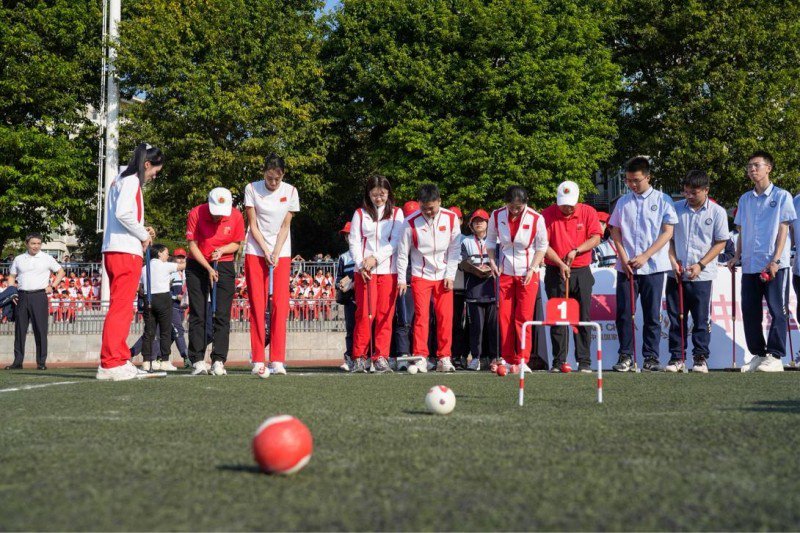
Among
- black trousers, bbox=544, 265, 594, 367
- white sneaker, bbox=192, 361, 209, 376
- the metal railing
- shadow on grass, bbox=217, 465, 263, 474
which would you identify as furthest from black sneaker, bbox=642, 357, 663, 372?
the metal railing

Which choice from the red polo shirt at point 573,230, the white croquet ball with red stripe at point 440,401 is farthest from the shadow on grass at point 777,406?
the red polo shirt at point 573,230

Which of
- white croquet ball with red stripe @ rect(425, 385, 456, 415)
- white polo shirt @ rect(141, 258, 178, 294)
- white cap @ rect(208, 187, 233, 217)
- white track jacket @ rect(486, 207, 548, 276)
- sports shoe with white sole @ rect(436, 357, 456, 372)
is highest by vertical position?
white cap @ rect(208, 187, 233, 217)

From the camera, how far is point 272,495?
314 centimetres

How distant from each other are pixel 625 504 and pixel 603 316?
9.22 meters

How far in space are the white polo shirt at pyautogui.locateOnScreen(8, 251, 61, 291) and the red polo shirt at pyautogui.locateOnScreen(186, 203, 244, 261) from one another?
5.48 meters

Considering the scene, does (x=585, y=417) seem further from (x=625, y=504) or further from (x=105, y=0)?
(x=105, y=0)

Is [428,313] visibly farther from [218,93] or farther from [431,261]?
[218,93]

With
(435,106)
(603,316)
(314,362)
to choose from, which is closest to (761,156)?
(603,316)

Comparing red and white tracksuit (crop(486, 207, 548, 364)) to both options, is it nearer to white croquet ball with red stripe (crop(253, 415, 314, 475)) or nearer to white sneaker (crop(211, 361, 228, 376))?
white sneaker (crop(211, 361, 228, 376))

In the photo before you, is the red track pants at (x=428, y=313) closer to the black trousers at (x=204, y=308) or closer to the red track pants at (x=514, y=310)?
the red track pants at (x=514, y=310)

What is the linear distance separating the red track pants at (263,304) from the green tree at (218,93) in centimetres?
2447

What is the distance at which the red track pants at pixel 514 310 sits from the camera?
10.0 metres

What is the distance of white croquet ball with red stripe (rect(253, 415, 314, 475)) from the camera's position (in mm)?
3438

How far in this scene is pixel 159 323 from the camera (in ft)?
43.5
